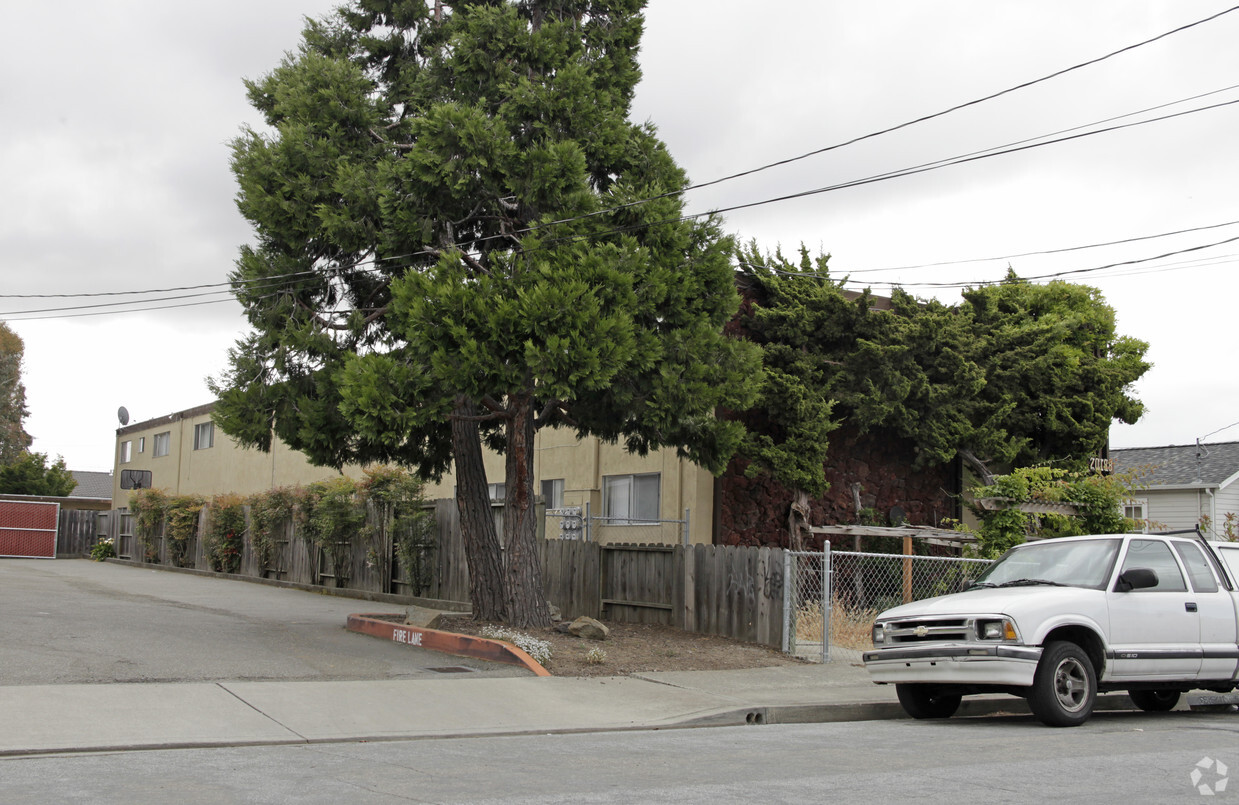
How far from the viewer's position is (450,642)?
12.6 metres

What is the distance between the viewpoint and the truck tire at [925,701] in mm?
10164

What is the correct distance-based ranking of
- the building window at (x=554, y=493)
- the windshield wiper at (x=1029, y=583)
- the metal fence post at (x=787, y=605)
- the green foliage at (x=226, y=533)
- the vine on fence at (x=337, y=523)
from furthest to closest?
the green foliage at (x=226, y=533) → the building window at (x=554, y=493) → the vine on fence at (x=337, y=523) → the metal fence post at (x=787, y=605) → the windshield wiper at (x=1029, y=583)

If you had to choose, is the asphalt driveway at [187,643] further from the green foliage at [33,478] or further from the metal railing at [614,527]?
the green foliage at [33,478]

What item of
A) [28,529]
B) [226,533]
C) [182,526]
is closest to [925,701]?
[226,533]

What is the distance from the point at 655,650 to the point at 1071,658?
17.0 ft

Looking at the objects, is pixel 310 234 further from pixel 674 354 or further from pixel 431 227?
pixel 674 354

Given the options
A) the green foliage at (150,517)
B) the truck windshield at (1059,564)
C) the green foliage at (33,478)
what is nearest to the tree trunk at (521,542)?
the truck windshield at (1059,564)

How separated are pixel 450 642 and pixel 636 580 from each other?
395 cm

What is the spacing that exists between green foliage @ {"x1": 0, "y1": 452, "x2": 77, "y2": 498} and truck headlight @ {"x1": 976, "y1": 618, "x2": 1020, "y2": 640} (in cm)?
5139

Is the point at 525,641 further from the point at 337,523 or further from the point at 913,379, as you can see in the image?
the point at 337,523

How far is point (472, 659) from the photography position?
12.2 metres

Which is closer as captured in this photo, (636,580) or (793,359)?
(636,580)

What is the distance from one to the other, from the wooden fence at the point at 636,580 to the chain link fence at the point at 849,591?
1.64ft

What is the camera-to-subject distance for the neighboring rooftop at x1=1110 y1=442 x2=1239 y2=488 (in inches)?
1151
